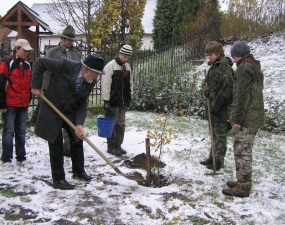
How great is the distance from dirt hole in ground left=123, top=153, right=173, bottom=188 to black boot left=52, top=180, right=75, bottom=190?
3.25 ft

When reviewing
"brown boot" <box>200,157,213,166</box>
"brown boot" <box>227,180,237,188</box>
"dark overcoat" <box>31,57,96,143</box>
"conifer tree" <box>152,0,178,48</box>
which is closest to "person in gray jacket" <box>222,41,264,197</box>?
"brown boot" <box>227,180,237,188</box>

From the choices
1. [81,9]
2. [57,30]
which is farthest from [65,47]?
[57,30]

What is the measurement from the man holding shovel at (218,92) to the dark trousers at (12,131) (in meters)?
2.85

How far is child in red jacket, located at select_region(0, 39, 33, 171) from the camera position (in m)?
4.24

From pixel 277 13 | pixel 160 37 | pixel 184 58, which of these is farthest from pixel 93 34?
pixel 277 13

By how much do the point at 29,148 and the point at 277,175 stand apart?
168 inches

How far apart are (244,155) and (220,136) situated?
0.87 meters

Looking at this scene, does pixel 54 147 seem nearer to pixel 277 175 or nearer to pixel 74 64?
pixel 74 64

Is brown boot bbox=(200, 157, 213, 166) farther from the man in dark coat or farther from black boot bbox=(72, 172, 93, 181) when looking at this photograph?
the man in dark coat

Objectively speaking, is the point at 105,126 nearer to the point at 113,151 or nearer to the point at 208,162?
the point at 113,151

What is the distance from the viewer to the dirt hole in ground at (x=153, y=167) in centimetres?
432

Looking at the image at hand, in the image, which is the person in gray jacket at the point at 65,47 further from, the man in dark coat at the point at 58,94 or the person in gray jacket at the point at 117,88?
the man in dark coat at the point at 58,94

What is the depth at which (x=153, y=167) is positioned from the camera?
188 inches

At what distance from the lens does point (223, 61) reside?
449 centimetres
